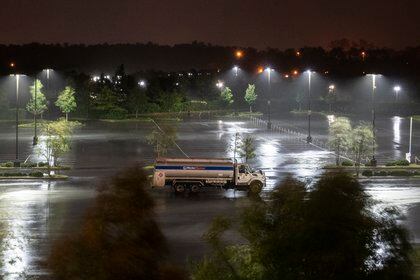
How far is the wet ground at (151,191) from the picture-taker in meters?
22.2

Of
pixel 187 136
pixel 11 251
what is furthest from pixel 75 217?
pixel 187 136

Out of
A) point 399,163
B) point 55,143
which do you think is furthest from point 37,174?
point 399,163

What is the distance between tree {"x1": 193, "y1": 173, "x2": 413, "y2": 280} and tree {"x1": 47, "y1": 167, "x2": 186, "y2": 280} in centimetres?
198

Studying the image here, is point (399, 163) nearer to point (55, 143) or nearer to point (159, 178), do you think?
point (159, 178)

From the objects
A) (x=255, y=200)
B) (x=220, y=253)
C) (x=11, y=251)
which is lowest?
(x=11, y=251)

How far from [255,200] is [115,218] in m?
3.57

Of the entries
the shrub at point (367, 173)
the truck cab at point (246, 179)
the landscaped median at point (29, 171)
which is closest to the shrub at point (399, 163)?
the shrub at point (367, 173)

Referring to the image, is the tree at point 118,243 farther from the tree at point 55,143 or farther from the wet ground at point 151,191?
the tree at point 55,143

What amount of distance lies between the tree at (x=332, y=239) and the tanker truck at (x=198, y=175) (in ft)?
73.6

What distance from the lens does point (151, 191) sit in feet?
107

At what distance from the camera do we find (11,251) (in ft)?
68.3

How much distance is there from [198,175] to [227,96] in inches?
2663

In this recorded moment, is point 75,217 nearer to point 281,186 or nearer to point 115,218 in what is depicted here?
point 281,186

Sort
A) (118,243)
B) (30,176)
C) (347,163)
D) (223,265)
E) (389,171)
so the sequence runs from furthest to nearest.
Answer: (347,163)
(389,171)
(30,176)
(223,265)
(118,243)
